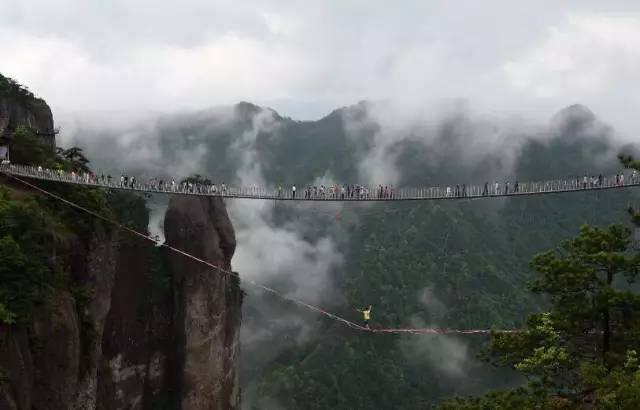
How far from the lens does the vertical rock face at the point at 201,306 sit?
3188 cm

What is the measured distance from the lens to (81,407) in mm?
21203

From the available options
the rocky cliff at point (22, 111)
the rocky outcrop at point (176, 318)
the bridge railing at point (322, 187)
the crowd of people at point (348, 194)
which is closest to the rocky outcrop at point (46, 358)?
the bridge railing at point (322, 187)

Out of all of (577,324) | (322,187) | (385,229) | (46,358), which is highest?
(322,187)

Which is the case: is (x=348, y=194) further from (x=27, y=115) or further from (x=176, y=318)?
(x=27, y=115)

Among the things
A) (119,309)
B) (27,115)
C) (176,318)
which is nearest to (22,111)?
(27,115)

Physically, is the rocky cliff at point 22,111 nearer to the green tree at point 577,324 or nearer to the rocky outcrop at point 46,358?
the rocky outcrop at point 46,358

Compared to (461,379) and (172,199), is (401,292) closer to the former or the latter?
(461,379)

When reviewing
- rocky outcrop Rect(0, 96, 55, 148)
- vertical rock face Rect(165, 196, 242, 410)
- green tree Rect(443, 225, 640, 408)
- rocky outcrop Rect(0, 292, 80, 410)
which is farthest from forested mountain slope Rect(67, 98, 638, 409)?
green tree Rect(443, 225, 640, 408)

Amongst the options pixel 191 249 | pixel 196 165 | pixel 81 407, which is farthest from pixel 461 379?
pixel 196 165

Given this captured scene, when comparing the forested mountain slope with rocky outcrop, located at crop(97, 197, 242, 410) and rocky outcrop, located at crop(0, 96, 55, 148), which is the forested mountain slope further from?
rocky outcrop, located at crop(0, 96, 55, 148)

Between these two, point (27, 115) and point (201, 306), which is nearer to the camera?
point (201, 306)

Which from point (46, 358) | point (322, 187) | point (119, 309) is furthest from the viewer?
point (119, 309)

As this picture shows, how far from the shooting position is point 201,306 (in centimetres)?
3250

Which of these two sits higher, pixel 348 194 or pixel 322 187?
pixel 322 187
